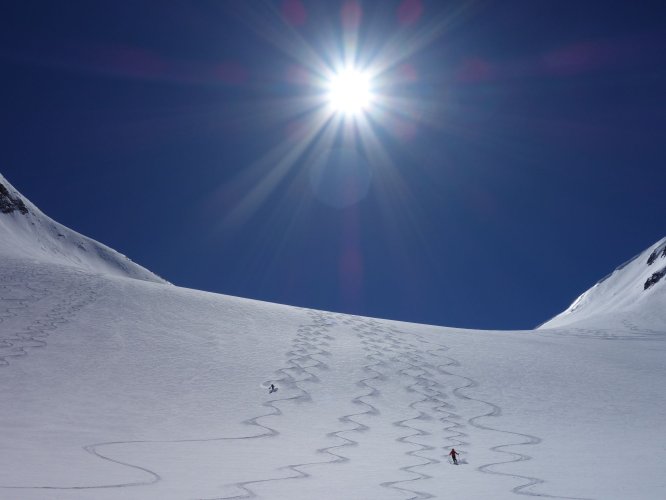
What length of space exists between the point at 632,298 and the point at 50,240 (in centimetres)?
7615

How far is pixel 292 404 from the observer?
47.3ft

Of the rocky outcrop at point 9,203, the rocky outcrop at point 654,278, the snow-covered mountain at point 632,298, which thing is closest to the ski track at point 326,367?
the snow-covered mountain at point 632,298

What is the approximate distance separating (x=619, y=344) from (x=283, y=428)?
785 inches

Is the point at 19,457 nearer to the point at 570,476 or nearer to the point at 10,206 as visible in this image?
the point at 570,476

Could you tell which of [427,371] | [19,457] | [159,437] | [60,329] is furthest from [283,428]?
[60,329]

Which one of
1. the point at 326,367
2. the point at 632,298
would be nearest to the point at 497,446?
the point at 326,367

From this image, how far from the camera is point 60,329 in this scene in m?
19.0

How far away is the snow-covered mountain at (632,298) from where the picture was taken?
138 feet

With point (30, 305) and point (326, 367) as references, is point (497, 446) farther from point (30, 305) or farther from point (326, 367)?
point (30, 305)

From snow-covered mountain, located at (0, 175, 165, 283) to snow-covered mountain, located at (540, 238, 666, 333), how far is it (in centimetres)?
5469

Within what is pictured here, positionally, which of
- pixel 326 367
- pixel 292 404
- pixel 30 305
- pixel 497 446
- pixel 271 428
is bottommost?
pixel 271 428

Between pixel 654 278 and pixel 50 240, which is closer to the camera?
pixel 654 278

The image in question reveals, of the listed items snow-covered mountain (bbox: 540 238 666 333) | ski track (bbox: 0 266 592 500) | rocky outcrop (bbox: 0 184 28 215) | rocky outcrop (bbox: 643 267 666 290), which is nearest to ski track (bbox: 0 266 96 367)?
ski track (bbox: 0 266 592 500)

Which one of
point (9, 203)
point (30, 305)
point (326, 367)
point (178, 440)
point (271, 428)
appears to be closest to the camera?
point (178, 440)
